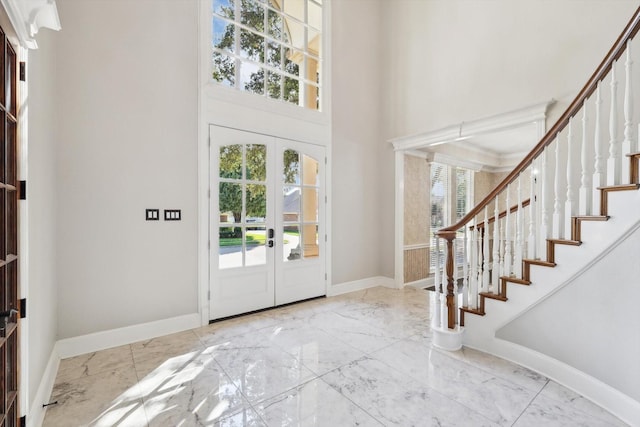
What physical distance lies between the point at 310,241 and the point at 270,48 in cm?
266

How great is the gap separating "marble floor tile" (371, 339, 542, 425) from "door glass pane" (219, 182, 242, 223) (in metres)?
2.14

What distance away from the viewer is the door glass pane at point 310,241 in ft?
14.1

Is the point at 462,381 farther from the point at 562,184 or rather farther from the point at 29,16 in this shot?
→ the point at 29,16

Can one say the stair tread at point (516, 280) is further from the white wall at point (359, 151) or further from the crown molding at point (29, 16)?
the crown molding at point (29, 16)

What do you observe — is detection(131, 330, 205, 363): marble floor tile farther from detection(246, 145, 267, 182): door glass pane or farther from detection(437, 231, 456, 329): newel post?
detection(437, 231, 456, 329): newel post

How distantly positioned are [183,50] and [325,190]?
244 cm

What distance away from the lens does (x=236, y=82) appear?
3.69 metres

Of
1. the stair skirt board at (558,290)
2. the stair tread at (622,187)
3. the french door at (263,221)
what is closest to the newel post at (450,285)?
the stair skirt board at (558,290)

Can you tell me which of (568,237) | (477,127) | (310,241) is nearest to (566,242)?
(568,237)

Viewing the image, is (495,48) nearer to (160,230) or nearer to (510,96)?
(510,96)

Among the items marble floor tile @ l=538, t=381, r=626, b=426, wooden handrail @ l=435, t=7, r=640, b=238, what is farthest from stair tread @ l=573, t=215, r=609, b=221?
marble floor tile @ l=538, t=381, r=626, b=426

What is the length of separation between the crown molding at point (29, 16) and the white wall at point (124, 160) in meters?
1.42

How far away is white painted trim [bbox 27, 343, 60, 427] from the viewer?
176 cm

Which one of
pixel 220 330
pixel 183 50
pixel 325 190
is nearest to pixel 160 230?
pixel 220 330
